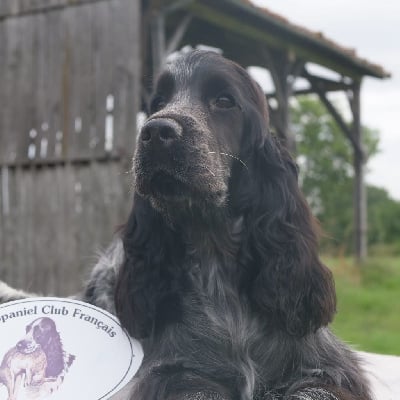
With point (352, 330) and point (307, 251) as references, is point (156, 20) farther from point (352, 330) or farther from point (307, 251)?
point (307, 251)

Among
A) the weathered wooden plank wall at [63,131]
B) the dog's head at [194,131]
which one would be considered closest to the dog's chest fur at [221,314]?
the dog's head at [194,131]

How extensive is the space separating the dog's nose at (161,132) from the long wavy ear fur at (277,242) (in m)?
0.45

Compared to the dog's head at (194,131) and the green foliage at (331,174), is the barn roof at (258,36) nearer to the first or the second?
the dog's head at (194,131)

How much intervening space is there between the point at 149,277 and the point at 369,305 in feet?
26.5

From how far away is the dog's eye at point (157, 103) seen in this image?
3064 mm

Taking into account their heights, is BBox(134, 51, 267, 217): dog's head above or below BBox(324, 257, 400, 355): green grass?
above

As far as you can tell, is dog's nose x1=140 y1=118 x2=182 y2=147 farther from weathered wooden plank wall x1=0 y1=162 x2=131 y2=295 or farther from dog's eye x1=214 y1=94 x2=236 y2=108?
weathered wooden plank wall x1=0 y1=162 x2=131 y2=295

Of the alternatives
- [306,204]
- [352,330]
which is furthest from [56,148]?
[306,204]

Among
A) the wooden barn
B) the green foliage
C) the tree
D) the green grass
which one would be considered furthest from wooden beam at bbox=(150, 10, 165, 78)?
the tree

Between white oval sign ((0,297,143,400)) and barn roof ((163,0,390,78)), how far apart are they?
576 cm

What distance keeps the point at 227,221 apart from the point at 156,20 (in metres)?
5.87

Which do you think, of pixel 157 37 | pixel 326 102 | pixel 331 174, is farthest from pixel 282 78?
pixel 331 174

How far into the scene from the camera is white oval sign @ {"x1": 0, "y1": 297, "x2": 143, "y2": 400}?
2.85 metres

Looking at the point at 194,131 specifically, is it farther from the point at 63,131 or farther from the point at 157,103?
the point at 63,131
